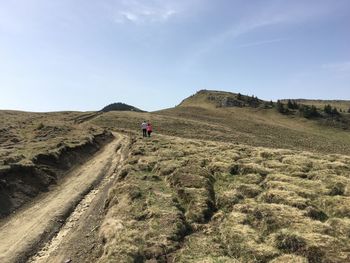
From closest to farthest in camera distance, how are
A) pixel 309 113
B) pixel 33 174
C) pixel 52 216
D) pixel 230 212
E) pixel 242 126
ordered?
pixel 230 212, pixel 52 216, pixel 33 174, pixel 242 126, pixel 309 113

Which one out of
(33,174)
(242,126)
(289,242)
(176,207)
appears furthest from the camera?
(242,126)

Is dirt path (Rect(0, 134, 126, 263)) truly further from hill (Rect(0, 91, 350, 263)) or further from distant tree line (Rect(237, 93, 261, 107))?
distant tree line (Rect(237, 93, 261, 107))

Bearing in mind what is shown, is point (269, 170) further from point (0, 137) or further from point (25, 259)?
point (0, 137)

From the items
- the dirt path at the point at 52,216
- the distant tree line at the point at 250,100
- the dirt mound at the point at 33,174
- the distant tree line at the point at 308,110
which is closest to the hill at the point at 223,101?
the distant tree line at the point at 250,100

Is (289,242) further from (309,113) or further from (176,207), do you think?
(309,113)

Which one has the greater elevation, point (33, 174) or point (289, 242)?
point (33, 174)

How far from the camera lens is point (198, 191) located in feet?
81.4

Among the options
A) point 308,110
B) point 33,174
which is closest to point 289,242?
point 33,174

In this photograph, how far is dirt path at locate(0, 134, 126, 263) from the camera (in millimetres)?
20312

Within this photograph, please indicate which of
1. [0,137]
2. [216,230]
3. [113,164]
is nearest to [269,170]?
[216,230]

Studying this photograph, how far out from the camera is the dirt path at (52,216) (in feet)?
66.6

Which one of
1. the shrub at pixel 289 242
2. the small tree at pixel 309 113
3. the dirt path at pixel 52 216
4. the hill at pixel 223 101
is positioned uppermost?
the hill at pixel 223 101

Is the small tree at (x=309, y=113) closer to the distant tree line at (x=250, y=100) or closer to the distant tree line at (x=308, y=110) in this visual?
the distant tree line at (x=308, y=110)

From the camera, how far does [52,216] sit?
2492 cm
